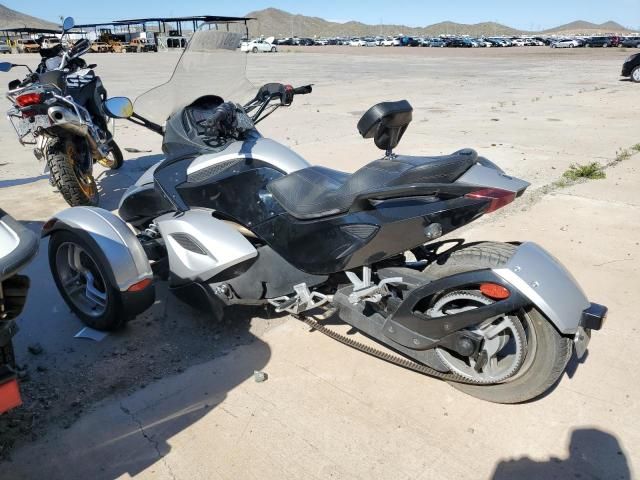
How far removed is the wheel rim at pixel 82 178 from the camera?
208 inches

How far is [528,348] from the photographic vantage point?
244 cm

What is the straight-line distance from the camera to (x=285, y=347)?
316 centimetres

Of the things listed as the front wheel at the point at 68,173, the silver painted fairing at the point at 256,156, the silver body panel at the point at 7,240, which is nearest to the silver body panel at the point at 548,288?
the silver painted fairing at the point at 256,156

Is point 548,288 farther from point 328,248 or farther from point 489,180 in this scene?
point 328,248

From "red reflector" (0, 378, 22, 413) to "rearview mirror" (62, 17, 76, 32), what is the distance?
17.5ft

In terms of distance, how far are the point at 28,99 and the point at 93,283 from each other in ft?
8.21

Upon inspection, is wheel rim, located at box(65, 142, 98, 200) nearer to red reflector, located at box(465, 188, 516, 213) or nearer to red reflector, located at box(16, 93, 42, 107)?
red reflector, located at box(16, 93, 42, 107)

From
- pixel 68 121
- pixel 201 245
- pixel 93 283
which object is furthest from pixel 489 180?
pixel 68 121

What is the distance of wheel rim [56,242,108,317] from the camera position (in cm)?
331

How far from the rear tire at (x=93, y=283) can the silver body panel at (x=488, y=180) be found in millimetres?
1947

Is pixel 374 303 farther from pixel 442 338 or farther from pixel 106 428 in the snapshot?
pixel 106 428

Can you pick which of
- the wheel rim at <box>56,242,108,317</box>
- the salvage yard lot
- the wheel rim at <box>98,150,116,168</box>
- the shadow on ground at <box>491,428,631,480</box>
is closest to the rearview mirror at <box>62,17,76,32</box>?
Result: the wheel rim at <box>98,150,116,168</box>

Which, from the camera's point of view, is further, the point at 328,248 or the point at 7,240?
the point at 328,248

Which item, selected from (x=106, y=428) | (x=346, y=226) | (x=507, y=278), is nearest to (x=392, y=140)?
(x=346, y=226)
